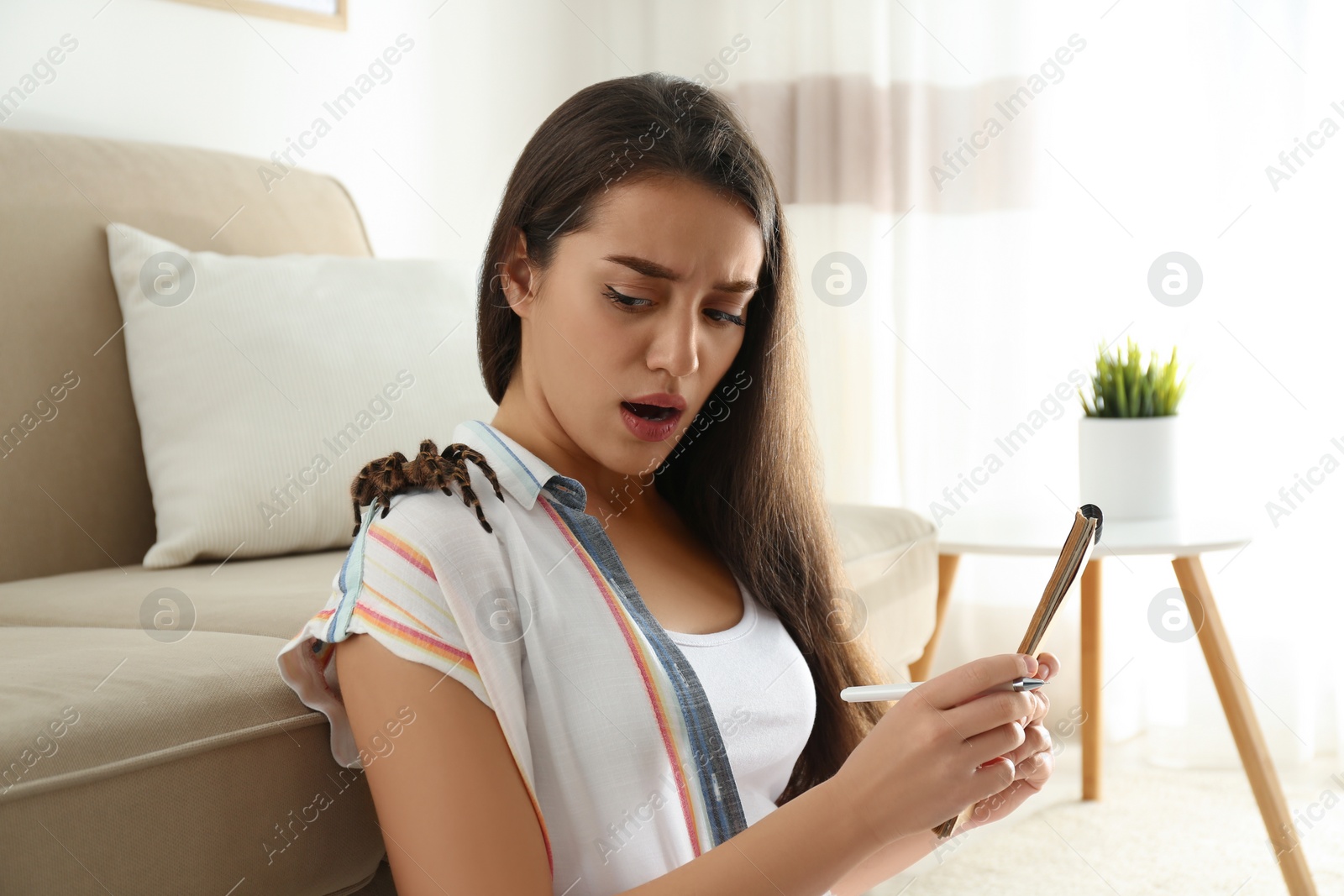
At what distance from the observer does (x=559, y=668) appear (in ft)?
2.35

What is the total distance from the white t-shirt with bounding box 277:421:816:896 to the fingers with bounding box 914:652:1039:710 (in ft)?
0.51

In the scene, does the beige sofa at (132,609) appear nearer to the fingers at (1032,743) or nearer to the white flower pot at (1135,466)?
the white flower pot at (1135,466)

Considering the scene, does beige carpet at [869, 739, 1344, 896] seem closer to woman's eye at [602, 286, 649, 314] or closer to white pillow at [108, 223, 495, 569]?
white pillow at [108, 223, 495, 569]

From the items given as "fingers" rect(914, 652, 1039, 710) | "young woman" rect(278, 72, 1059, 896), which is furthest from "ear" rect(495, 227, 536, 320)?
"fingers" rect(914, 652, 1039, 710)

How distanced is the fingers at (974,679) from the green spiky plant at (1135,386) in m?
1.20

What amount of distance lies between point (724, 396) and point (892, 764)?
42 centimetres

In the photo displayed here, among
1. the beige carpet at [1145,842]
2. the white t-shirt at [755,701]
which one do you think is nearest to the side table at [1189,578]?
the beige carpet at [1145,842]

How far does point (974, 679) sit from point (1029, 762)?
17 centimetres

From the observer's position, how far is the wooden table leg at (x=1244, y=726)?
1.54 meters

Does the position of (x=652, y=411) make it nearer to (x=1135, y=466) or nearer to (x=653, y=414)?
(x=653, y=414)

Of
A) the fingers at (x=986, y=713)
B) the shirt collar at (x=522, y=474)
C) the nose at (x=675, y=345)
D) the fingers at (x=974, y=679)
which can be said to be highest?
the nose at (x=675, y=345)

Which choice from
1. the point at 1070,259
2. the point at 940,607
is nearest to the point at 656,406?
the point at 940,607

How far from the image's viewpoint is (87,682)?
75cm

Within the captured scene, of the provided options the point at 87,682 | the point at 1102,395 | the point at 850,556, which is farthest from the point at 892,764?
the point at 1102,395
